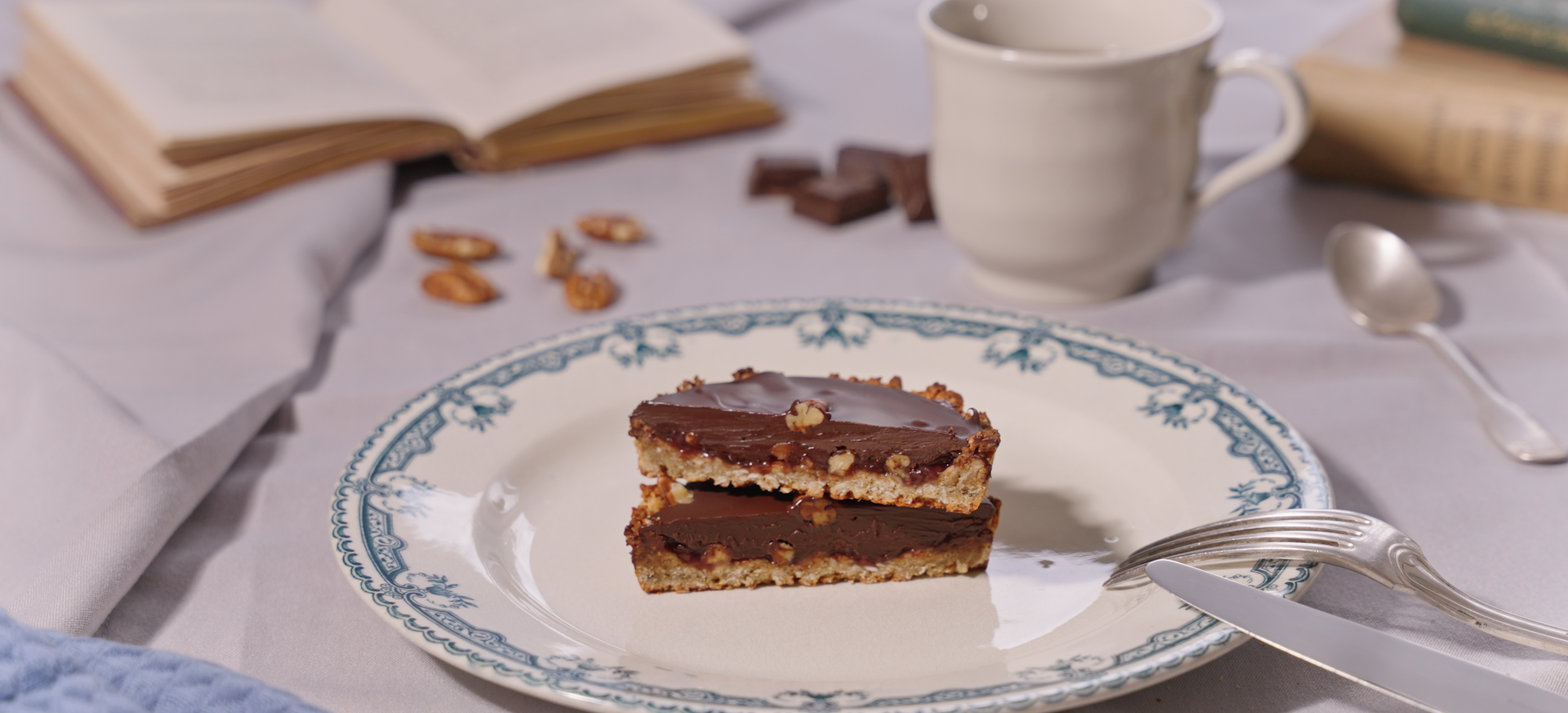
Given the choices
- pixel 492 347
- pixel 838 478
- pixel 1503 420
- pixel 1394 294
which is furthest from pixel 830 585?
pixel 1394 294

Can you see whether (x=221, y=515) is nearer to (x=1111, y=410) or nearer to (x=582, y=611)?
(x=582, y=611)

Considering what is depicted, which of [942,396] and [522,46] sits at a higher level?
[942,396]

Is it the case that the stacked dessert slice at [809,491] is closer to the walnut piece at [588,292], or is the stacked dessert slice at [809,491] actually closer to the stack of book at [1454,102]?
the walnut piece at [588,292]

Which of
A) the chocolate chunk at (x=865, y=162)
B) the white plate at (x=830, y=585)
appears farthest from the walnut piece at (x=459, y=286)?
the chocolate chunk at (x=865, y=162)

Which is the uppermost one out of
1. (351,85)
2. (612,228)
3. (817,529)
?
(817,529)

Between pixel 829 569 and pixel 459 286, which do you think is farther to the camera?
pixel 459 286

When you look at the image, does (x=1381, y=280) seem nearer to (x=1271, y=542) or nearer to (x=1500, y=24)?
(x=1500, y=24)

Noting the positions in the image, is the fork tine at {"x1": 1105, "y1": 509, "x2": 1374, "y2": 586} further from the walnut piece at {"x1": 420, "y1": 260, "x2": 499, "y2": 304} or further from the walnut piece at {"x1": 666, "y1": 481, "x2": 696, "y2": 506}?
the walnut piece at {"x1": 420, "y1": 260, "x2": 499, "y2": 304}

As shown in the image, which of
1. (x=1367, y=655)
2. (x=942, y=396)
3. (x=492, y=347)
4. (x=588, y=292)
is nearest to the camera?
(x=1367, y=655)
